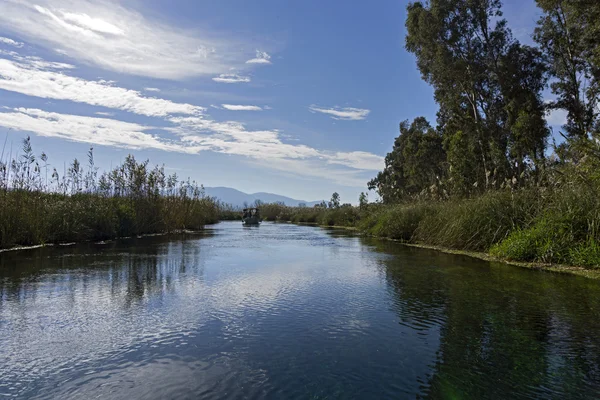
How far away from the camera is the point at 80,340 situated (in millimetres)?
3963

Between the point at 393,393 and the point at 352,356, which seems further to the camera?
the point at 352,356

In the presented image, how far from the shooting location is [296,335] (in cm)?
423

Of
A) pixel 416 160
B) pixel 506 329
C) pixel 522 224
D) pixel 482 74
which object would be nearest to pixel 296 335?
pixel 506 329

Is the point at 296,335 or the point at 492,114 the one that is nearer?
the point at 296,335

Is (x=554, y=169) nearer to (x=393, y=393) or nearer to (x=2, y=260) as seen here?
(x=393, y=393)

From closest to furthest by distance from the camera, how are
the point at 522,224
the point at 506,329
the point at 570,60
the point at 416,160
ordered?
the point at 506,329 < the point at 522,224 < the point at 570,60 < the point at 416,160

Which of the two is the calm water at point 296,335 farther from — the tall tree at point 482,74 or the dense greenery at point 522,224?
the tall tree at point 482,74

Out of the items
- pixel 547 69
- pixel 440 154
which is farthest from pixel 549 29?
pixel 440 154

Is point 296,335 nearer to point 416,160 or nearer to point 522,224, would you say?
point 522,224

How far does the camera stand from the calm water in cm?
302

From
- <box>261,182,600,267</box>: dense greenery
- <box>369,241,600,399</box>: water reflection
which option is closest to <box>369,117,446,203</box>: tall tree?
<box>261,182,600,267</box>: dense greenery

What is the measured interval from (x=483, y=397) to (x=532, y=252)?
7214mm

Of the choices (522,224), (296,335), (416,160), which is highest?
(416,160)

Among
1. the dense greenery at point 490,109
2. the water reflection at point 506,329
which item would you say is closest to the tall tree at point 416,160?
the dense greenery at point 490,109
